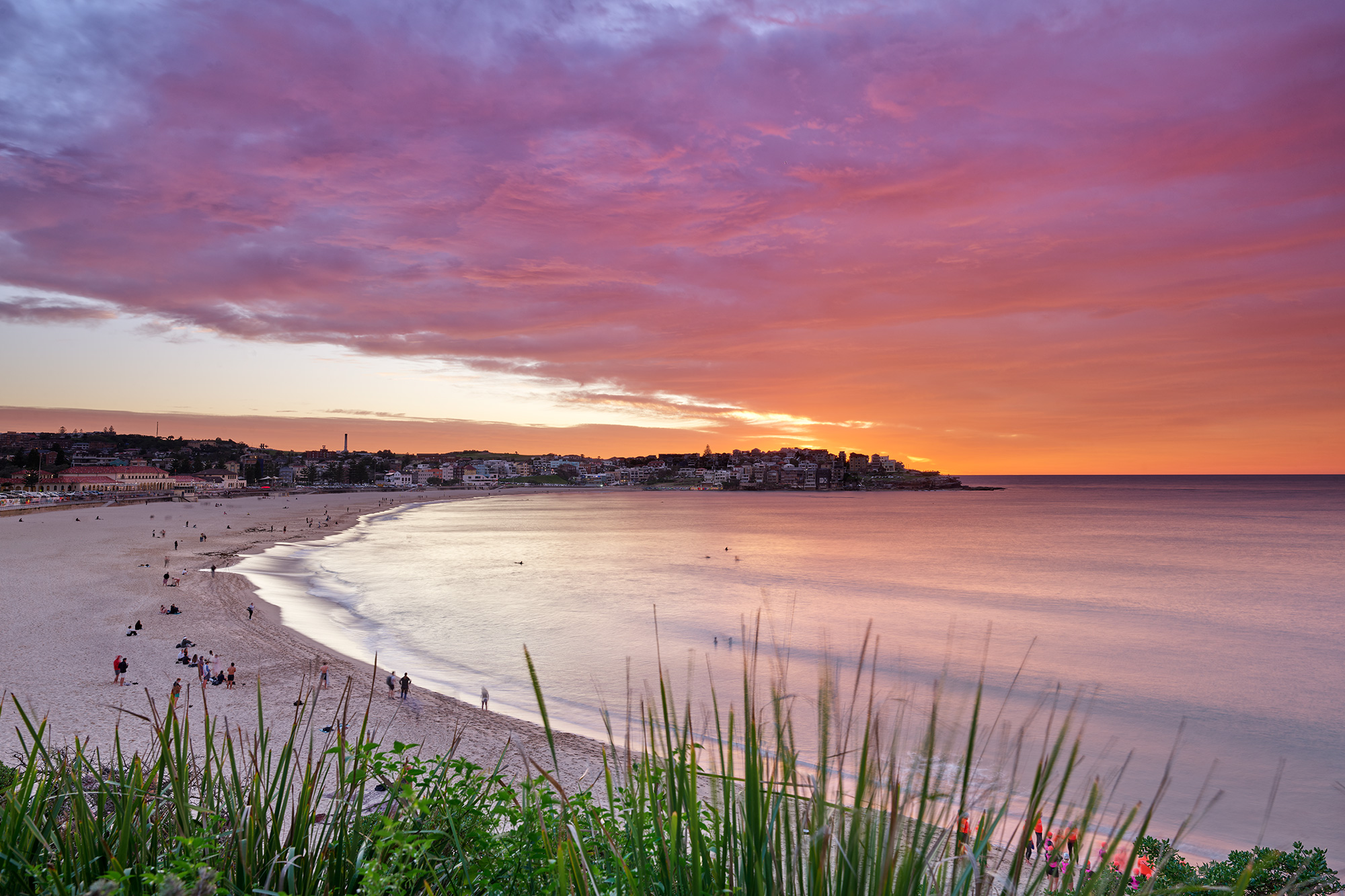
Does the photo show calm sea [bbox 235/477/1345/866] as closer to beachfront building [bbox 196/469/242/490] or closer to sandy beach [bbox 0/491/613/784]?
sandy beach [bbox 0/491/613/784]

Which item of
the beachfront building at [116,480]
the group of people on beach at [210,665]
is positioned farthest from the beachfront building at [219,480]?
the group of people on beach at [210,665]

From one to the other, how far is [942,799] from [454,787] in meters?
2.17

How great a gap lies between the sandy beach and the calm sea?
5.69 feet

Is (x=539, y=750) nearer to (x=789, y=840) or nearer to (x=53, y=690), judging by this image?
(x=53, y=690)

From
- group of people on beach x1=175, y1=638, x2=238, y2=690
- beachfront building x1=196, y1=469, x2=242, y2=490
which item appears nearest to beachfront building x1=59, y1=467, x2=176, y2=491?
beachfront building x1=196, y1=469, x2=242, y2=490

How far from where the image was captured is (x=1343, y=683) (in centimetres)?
2345

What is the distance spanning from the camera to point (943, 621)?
1273 inches

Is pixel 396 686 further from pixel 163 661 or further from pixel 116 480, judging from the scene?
pixel 116 480

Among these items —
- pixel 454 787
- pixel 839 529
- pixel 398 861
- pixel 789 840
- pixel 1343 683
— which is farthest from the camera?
pixel 839 529

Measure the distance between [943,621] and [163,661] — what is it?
2896cm

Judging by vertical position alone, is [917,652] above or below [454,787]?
below

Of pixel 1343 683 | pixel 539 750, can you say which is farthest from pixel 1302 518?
pixel 539 750

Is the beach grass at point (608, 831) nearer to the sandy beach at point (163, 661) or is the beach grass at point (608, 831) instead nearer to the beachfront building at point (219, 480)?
the sandy beach at point (163, 661)

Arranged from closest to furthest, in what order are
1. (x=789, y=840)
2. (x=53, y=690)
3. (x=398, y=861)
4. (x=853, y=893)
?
(x=853, y=893) < (x=789, y=840) < (x=398, y=861) < (x=53, y=690)
